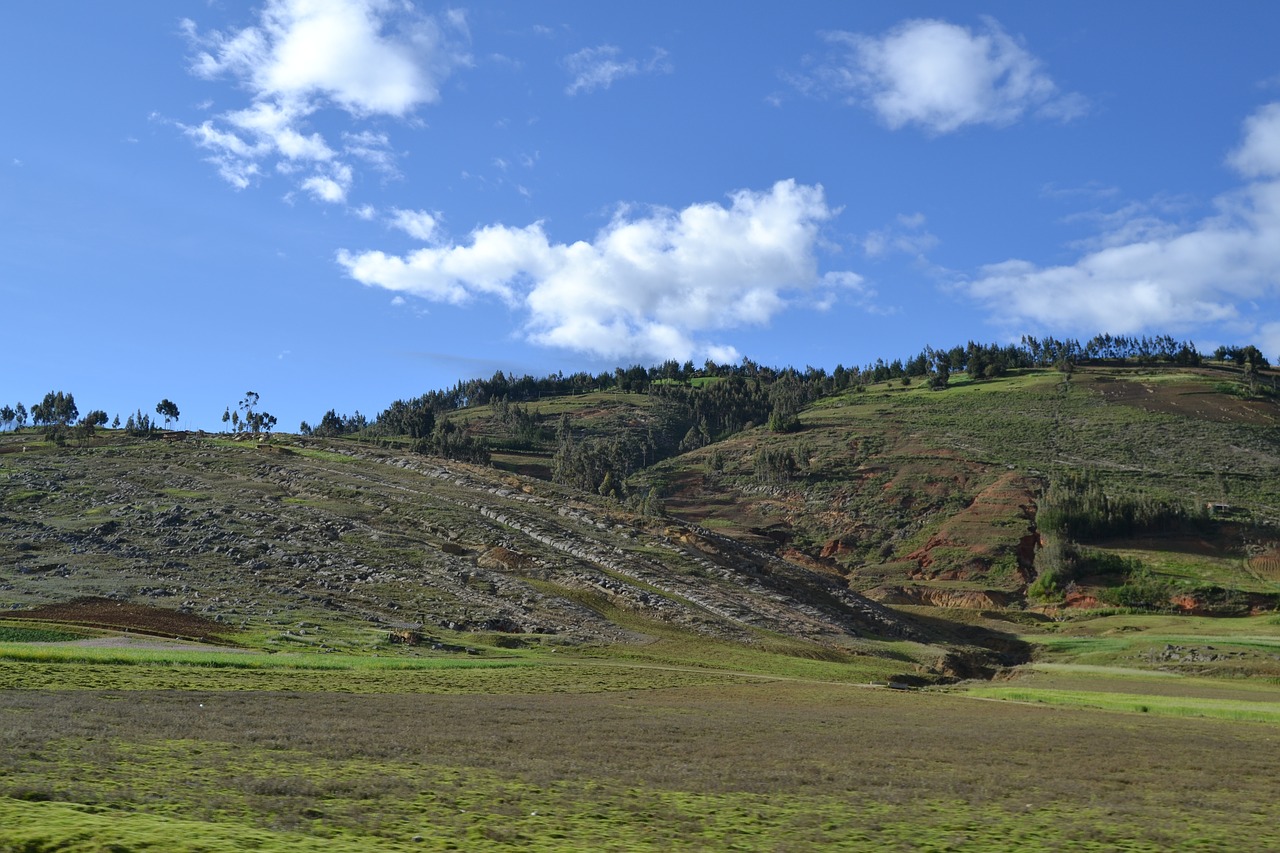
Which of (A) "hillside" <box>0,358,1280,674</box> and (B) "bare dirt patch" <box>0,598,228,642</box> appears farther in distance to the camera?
(A) "hillside" <box>0,358,1280,674</box>

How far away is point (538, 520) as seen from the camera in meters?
91.7

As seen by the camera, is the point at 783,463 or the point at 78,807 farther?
the point at 783,463

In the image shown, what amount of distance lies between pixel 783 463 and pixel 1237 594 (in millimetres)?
71227

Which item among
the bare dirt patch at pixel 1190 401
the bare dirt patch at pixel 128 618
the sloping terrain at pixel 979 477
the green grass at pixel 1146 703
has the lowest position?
the green grass at pixel 1146 703

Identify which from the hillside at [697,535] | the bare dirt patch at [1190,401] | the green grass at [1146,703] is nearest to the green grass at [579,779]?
the green grass at [1146,703]

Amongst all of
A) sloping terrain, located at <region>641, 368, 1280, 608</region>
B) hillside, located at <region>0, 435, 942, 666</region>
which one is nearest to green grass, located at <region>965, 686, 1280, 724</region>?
hillside, located at <region>0, 435, 942, 666</region>

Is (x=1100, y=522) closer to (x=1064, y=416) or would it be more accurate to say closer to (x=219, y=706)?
(x=1064, y=416)

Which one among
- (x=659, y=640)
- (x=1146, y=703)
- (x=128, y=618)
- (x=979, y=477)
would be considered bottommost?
(x=1146, y=703)

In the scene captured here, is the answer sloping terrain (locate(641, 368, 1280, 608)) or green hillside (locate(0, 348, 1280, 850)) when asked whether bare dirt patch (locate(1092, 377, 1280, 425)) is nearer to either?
sloping terrain (locate(641, 368, 1280, 608))

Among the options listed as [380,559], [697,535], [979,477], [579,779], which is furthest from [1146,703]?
[979,477]

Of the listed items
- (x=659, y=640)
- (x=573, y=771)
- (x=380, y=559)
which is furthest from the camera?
(x=380, y=559)

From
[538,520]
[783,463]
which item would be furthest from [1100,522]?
[538,520]

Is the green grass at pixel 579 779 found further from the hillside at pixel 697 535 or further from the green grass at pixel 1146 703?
the hillside at pixel 697 535

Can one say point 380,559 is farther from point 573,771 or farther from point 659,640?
point 573,771
